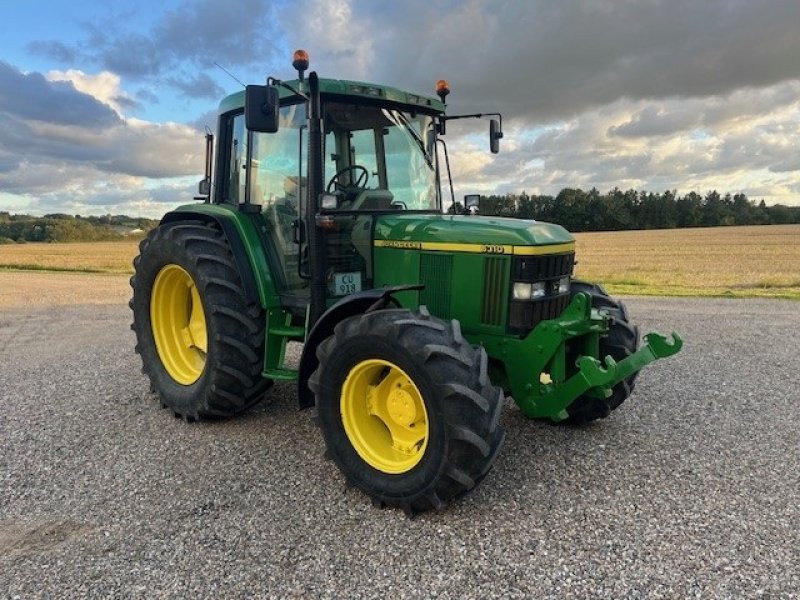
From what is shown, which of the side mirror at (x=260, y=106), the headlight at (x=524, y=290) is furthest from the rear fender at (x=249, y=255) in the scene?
the headlight at (x=524, y=290)

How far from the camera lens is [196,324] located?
5684 millimetres

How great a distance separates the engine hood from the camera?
4.13 metres

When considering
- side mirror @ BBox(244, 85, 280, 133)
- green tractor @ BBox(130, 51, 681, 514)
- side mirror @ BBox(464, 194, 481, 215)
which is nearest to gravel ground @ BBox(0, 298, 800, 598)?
green tractor @ BBox(130, 51, 681, 514)

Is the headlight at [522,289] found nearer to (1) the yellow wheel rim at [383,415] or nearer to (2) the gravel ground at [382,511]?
(1) the yellow wheel rim at [383,415]

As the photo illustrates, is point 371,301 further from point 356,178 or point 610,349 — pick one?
point 610,349

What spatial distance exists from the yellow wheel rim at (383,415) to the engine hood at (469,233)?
1.00 meters

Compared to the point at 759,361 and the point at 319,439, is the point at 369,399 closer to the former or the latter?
the point at 319,439

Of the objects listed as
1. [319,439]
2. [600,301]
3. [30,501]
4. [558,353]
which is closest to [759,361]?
[600,301]

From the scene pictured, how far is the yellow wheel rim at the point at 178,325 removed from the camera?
18.3 feet

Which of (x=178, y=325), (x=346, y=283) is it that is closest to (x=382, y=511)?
(x=346, y=283)

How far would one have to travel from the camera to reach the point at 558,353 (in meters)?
4.17

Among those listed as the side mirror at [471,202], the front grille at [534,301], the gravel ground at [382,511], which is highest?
the side mirror at [471,202]

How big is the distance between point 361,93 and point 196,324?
251cm

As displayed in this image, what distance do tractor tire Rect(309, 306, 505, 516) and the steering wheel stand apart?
4.07ft
